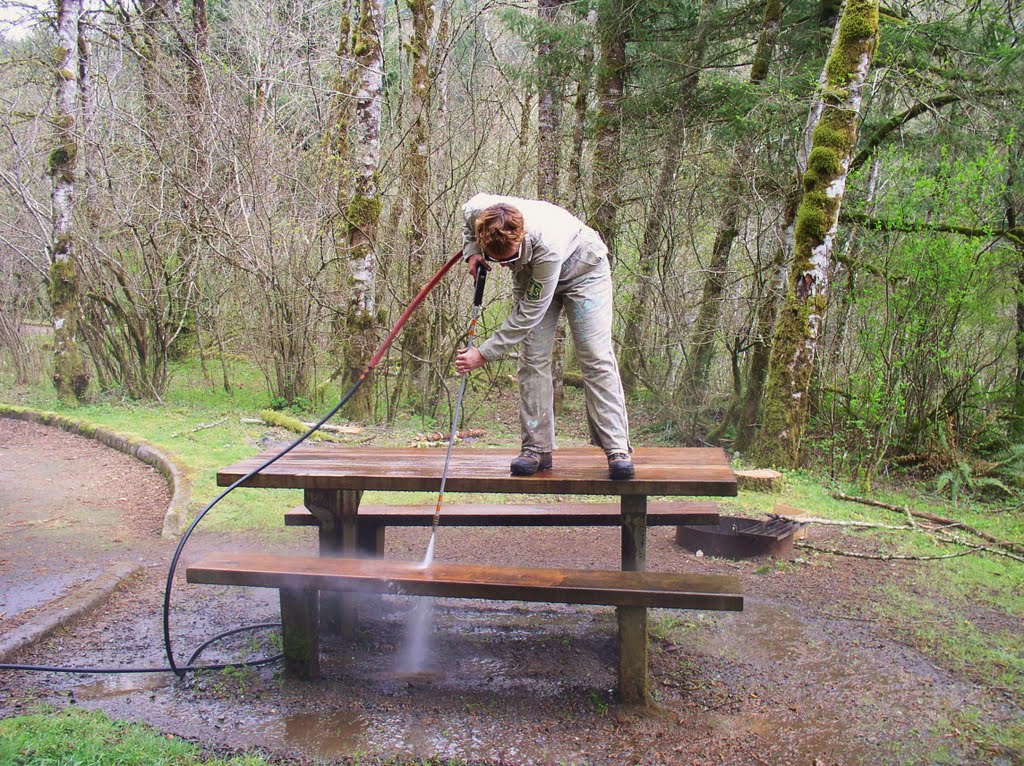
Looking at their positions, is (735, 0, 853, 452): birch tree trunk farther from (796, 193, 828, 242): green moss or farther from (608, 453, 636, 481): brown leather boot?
(608, 453, 636, 481): brown leather boot

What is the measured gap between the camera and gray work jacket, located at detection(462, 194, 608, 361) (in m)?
3.82

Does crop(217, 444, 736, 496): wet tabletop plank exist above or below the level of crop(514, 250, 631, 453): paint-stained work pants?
below

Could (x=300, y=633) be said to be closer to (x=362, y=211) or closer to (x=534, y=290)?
(x=534, y=290)

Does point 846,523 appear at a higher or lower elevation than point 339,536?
lower

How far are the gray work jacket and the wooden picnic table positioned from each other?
0.68 metres

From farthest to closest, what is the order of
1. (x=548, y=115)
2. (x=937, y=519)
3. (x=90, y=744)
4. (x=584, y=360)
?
1. (x=548, y=115)
2. (x=937, y=519)
3. (x=584, y=360)
4. (x=90, y=744)

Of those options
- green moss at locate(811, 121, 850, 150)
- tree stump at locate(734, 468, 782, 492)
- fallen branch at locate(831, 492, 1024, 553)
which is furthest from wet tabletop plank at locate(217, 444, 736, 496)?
green moss at locate(811, 121, 850, 150)

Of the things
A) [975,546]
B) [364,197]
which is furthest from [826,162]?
[364,197]

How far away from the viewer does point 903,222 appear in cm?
845

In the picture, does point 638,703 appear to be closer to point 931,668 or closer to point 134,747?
point 931,668

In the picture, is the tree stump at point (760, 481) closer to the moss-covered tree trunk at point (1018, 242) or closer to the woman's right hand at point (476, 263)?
the moss-covered tree trunk at point (1018, 242)

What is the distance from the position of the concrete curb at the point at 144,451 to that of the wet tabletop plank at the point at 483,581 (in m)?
2.85

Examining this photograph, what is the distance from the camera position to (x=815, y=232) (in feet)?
29.2

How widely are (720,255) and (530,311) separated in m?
8.53
